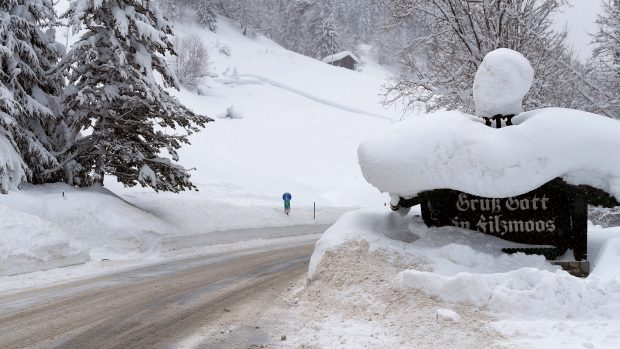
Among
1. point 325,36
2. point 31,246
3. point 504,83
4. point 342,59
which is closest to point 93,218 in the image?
point 31,246

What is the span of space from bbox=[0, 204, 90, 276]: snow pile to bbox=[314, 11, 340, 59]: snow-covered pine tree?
77.9 m

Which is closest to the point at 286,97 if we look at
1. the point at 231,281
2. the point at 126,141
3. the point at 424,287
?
the point at 126,141

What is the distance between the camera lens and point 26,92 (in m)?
15.3

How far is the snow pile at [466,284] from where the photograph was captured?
4.84 m

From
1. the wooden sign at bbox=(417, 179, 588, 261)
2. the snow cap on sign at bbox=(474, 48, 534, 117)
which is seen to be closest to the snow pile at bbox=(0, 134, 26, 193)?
the wooden sign at bbox=(417, 179, 588, 261)

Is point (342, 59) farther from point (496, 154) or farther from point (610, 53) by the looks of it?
point (496, 154)

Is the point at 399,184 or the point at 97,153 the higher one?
the point at 97,153

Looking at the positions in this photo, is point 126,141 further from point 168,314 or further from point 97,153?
point 168,314

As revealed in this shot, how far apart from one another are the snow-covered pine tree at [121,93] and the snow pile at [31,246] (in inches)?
155

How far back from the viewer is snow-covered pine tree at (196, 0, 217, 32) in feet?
249

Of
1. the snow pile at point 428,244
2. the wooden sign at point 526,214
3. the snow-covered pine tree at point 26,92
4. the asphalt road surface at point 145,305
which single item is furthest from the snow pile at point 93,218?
the wooden sign at point 526,214

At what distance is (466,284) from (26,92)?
14.3 meters

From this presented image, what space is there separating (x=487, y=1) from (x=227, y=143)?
1229 inches

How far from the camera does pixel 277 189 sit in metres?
31.7
